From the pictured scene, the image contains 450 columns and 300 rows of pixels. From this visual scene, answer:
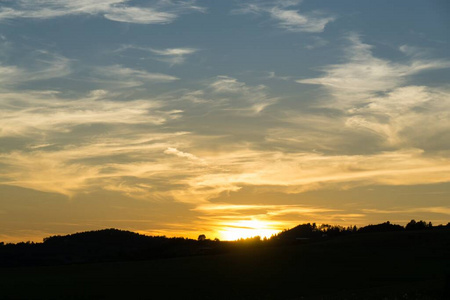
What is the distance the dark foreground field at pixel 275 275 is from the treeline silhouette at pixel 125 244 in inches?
973

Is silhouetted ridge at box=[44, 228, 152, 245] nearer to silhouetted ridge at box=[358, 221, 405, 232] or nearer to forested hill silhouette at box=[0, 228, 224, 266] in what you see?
forested hill silhouette at box=[0, 228, 224, 266]

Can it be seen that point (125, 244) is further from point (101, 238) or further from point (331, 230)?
point (331, 230)

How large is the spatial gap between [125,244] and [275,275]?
91087mm

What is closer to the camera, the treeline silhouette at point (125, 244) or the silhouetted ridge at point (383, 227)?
the treeline silhouette at point (125, 244)

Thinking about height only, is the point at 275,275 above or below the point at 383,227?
below

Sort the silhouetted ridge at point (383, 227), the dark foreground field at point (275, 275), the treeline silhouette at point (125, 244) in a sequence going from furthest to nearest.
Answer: the silhouetted ridge at point (383, 227) → the treeline silhouette at point (125, 244) → the dark foreground field at point (275, 275)

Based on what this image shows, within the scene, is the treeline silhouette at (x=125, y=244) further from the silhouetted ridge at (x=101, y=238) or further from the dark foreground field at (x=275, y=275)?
the dark foreground field at (x=275, y=275)

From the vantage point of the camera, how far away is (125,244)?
532 feet

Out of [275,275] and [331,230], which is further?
[331,230]

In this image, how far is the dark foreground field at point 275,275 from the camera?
63688 millimetres

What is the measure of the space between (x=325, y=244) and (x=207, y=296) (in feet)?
178

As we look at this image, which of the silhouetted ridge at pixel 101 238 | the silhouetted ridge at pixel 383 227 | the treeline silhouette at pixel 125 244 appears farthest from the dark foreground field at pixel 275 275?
the silhouetted ridge at pixel 101 238

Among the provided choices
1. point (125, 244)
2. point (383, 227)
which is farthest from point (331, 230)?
point (125, 244)

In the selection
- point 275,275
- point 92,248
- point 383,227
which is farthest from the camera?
point 92,248
